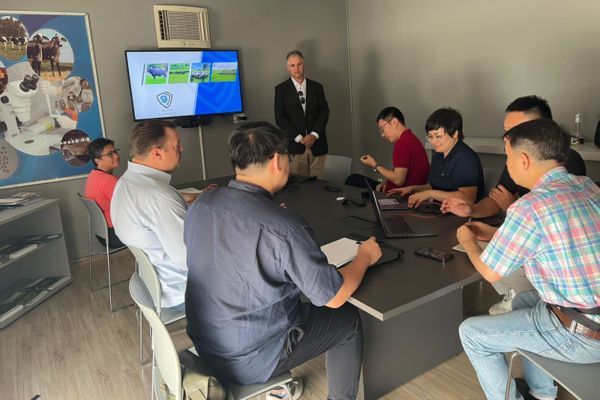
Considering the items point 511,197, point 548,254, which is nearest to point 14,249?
point 511,197

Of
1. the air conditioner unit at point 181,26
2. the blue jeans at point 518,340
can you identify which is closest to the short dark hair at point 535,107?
the blue jeans at point 518,340

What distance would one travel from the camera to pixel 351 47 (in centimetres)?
559

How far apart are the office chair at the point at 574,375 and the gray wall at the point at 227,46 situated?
3895 mm

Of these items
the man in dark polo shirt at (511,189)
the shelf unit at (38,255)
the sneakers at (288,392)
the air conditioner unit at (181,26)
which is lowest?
the sneakers at (288,392)

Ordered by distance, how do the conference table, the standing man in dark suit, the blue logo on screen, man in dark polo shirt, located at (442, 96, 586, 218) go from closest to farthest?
the conference table → man in dark polo shirt, located at (442, 96, 586, 218) → the blue logo on screen → the standing man in dark suit

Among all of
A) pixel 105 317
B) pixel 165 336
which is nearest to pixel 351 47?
pixel 105 317

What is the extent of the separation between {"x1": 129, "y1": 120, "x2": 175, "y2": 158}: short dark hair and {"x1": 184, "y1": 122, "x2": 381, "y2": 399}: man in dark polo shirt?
800mm

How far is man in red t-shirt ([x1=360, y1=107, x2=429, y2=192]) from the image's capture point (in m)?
3.05

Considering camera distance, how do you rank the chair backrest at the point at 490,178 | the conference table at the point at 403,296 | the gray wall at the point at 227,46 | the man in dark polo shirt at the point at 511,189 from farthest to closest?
the gray wall at the point at 227,46 → the chair backrest at the point at 490,178 → the man in dark polo shirt at the point at 511,189 → the conference table at the point at 403,296

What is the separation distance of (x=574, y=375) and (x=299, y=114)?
3638 millimetres

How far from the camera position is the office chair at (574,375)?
129cm

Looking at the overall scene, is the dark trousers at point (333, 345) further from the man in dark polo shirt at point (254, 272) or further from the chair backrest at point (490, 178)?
the chair backrest at point (490, 178)

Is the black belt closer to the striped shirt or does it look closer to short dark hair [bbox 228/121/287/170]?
the striped shirt

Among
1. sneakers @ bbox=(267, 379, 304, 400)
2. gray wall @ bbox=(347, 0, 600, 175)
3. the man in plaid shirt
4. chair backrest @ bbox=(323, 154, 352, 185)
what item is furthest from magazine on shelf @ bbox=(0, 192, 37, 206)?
gray wall @ bbox=(347, 0, 600, 175)
